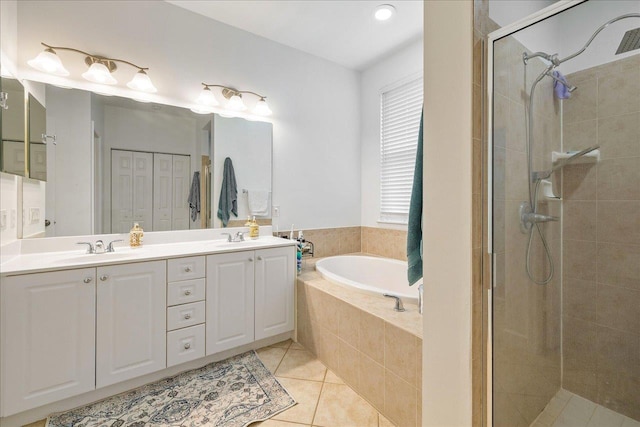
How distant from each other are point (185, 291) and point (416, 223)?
153 cm

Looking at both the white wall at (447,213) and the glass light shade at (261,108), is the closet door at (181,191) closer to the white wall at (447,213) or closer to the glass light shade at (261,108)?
the glass light shade at (261,108)

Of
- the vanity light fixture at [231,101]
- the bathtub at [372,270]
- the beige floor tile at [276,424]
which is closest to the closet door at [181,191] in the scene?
the vanity light fixture at [231,101]

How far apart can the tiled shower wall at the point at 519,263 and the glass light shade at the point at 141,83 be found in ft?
7.46

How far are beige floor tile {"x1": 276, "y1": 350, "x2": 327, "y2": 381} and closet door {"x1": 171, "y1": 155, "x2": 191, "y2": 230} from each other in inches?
52.0

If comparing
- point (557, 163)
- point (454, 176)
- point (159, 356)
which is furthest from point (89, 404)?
point (557, 163)

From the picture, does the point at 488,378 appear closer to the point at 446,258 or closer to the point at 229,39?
the point at 446,258

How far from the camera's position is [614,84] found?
3.90ft

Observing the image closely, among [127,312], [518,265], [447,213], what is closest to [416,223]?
[447,213]

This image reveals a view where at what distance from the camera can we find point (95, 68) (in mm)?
1966

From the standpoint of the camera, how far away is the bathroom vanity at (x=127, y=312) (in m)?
1.44

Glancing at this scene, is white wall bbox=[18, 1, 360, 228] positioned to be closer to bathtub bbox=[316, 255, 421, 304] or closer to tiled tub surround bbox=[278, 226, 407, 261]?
tiled tub surround bbox=[278, 226, 407, 261]

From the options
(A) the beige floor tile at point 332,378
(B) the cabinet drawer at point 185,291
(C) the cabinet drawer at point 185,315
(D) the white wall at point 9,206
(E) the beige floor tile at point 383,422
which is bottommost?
(E) the beige floor tile at point 383,422

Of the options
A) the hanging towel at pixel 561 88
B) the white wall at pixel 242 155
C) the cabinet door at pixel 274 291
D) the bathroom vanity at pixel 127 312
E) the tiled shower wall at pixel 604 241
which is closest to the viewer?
the tiled shower wall at pixel 604 241

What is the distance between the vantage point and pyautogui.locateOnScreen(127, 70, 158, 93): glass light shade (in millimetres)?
2117
